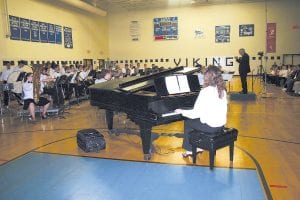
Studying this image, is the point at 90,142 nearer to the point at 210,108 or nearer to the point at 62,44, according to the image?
the point at 210,108

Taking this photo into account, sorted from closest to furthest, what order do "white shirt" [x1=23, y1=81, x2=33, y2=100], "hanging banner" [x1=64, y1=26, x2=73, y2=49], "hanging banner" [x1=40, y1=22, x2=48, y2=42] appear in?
"white shirt" [x1=23, y1=81, x2=33, y2=100], "hanging banner" [x1=40, y1=22, x2=48, y2=42], "hanging banner" [x1=64, y1=26, x2=73, y2=49]

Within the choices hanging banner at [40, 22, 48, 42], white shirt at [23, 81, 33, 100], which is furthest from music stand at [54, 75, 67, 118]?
hanging banner at [40, 22, 48, 42]

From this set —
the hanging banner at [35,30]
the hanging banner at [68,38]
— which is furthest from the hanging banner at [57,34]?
the hanging banner at [35,30]

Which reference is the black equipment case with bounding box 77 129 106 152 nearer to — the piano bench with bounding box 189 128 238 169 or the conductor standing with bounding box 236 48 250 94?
the piano bench with bounding box 189 128 238 169

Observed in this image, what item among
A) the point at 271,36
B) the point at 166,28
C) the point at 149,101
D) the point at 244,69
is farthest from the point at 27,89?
the point at 271,36

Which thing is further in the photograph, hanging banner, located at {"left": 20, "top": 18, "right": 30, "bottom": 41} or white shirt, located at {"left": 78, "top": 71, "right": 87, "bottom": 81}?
hanging banner, located at {"left": 20, "top": 18, "right": 30, "bottom": 41}

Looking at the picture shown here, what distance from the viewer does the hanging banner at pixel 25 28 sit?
43.6ft

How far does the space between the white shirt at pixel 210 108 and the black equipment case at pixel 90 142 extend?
186 cm

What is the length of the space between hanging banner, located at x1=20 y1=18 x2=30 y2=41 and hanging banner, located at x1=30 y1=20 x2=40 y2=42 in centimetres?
29

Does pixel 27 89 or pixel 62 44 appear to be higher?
pixel 62 44

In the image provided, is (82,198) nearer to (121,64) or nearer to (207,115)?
(207,115)

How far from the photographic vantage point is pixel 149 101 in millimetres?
4340

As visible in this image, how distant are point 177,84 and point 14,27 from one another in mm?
10355

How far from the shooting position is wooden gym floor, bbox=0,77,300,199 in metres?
4.30
